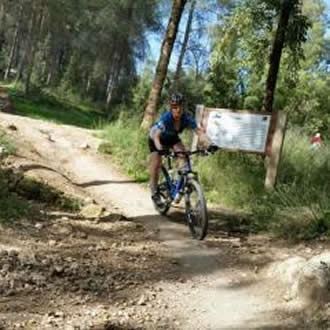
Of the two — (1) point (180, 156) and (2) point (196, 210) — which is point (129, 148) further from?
(2) point (196, 210)

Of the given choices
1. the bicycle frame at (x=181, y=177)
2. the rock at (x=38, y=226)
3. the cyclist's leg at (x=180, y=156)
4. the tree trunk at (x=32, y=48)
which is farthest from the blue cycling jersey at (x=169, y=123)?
the tree trunk at (x=32, y=48)

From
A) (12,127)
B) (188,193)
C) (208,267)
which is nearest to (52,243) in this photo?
(208,267)

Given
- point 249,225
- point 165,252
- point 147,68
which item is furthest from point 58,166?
point 147,68

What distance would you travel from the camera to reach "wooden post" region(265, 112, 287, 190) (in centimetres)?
1084

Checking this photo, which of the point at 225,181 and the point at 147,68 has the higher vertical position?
the point at 147,68

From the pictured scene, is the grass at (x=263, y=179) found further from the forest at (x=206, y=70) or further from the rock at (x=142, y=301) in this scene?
the rock at (x=142, y=301)

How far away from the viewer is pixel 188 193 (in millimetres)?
8477

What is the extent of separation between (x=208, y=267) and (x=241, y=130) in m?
4.73

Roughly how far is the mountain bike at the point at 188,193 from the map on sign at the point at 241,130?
2160 mm

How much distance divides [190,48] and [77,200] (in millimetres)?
34760

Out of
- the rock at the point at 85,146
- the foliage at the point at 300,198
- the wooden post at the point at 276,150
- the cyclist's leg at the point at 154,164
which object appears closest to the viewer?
the foliage at the point at 300,198

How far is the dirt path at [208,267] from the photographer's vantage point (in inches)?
212

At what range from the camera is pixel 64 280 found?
577 centimetres

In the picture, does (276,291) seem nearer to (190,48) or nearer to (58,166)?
(58,166)
